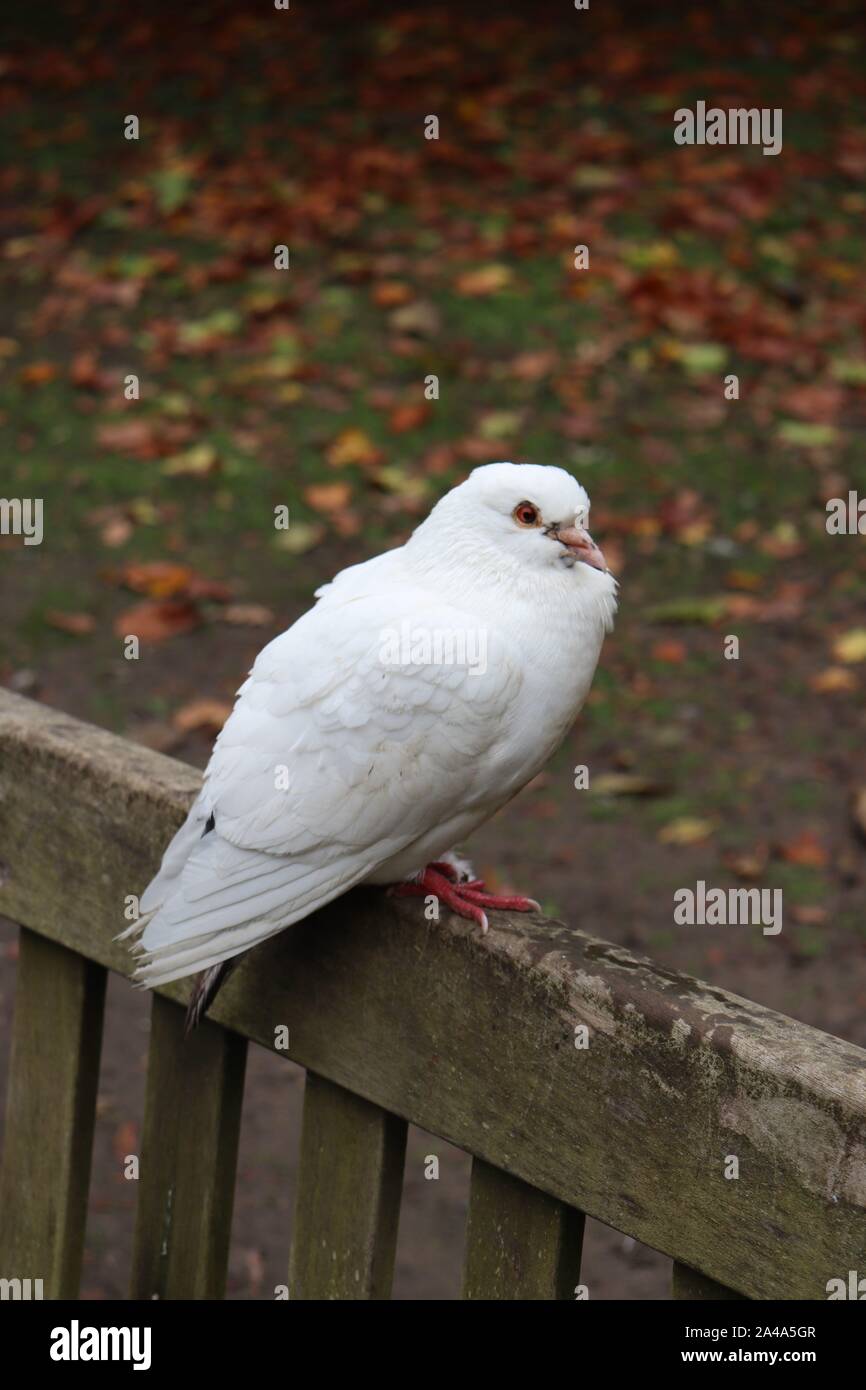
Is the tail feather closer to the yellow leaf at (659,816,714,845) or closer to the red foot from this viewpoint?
the red foot

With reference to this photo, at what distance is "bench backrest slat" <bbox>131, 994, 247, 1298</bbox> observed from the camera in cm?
191

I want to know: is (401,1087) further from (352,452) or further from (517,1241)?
(352,452)

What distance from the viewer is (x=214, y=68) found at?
974 cm

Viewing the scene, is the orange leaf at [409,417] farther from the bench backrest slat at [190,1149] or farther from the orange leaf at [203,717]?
the bench backrest slat at [190,1149]

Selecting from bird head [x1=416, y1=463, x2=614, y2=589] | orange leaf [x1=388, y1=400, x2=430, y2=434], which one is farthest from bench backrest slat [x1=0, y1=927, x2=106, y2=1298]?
orange leaf [x1=388, y1=400, x2=430, y2=434]

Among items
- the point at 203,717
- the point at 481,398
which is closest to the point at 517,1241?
the point at 203,717

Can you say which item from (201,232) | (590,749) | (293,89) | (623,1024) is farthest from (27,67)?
(623,1024)

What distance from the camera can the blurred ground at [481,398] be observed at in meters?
4.52

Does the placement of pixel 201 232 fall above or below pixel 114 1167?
above

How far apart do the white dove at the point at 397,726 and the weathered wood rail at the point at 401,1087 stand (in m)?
0.07

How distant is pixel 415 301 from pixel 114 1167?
14.2 ft

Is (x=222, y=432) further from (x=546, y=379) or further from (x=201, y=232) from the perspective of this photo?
(x=201, y=232)

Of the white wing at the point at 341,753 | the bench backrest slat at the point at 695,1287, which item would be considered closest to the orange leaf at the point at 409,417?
the white wing at the point at 341,753

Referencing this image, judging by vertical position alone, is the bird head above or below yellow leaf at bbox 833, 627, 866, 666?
below
